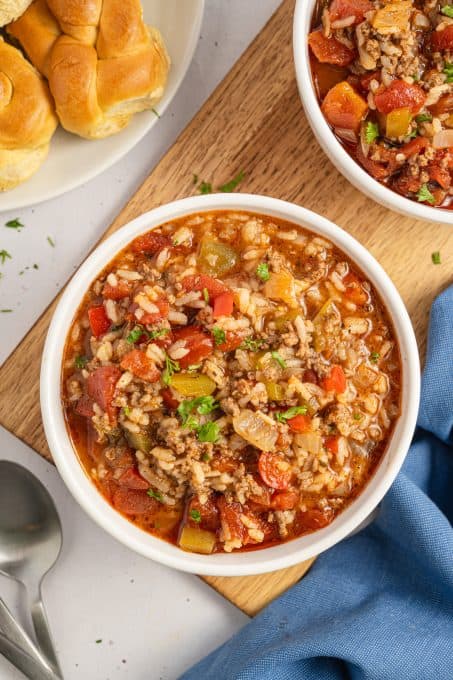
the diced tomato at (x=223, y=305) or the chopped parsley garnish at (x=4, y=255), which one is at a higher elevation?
the diced tomato at (x=223, y=305)

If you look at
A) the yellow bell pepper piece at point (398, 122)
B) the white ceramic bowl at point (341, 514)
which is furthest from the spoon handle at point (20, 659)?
the yellow bell pepper piece at point (398, 122)

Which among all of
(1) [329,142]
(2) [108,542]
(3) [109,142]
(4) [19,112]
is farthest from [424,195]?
(2) [108,542]

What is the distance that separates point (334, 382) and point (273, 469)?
Answer: 0.40 meters

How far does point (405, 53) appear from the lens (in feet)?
10.0

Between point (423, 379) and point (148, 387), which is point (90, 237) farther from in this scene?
point (423, 379)

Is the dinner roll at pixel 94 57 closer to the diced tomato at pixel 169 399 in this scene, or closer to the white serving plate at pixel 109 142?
the white serving plate at pixel 109 142

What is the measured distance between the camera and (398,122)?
3.06 metres

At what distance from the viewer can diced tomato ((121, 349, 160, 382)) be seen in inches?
114

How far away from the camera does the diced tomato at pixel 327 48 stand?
3146 millimetres

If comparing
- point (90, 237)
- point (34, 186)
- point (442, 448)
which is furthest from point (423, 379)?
point (34, 186)

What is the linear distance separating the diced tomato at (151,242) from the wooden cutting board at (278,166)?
1.49 ft

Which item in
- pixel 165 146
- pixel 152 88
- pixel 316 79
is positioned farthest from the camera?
pixel 165 146

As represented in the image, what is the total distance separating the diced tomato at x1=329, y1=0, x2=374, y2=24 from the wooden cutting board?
1.41 feet

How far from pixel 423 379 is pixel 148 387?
135cm
